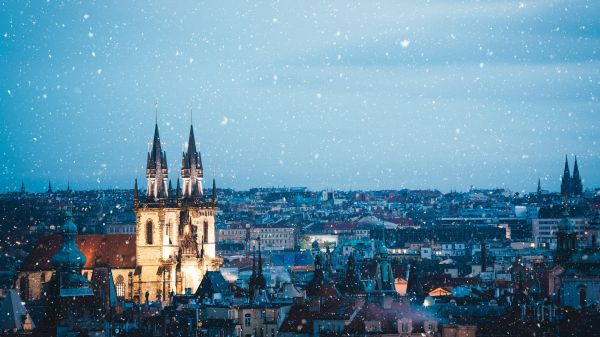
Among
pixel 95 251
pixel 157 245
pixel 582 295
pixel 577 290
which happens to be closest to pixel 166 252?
pixel 157 245

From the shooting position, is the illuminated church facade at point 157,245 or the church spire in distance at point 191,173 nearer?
the illuminated church facade at point 157,245

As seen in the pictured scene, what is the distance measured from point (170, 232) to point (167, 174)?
181 inches

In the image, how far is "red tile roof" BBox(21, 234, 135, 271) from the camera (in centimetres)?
9169

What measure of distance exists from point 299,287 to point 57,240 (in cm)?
1813

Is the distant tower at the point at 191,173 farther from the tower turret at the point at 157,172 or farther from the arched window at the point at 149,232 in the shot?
the arched window at the point at 149,232

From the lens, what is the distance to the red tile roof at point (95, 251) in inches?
3610

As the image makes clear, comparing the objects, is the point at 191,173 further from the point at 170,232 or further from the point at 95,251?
the point at 95,251

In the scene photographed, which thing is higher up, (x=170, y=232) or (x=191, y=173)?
(x=191, y=173)

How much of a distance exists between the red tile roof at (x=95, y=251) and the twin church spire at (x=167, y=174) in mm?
3380

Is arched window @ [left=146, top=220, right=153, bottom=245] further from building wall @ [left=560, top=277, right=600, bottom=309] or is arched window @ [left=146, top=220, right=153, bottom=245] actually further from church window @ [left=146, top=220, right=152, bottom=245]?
building wall @ [left=560, top=277, right=600, bottom=309]

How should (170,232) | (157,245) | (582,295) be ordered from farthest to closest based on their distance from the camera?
1. (170,232)
2. (157,245)
3. (582,295)

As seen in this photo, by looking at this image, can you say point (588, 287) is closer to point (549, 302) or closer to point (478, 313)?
point (549, 302)

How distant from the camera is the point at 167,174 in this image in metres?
94.9

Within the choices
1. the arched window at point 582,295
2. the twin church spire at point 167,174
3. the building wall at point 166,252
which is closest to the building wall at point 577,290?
the arched window at point 582,295
